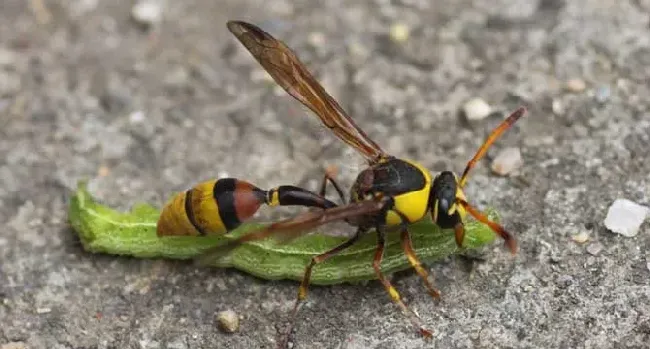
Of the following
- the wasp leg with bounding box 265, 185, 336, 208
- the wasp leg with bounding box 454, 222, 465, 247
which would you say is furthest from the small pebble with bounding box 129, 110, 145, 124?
the wasp leg with bounding box 454, 222, 465, 247

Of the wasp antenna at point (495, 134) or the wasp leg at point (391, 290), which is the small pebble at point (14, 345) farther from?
→ the wasp antenna at point (495, 134)

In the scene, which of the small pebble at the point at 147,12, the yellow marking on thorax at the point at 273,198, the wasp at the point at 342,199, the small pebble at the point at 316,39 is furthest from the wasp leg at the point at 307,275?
the small pebble at the point at 147,12

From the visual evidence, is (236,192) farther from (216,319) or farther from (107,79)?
(107,79)

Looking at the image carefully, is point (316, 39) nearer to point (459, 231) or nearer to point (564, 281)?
point (459, 231)

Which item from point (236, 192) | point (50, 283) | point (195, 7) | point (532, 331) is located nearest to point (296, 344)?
point (236, 192)

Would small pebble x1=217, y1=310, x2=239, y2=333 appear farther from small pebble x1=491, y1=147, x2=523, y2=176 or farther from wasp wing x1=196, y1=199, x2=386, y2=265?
small pebble x1=491, y1=147, x2=523, y2=176

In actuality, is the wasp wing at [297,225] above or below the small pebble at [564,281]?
above
